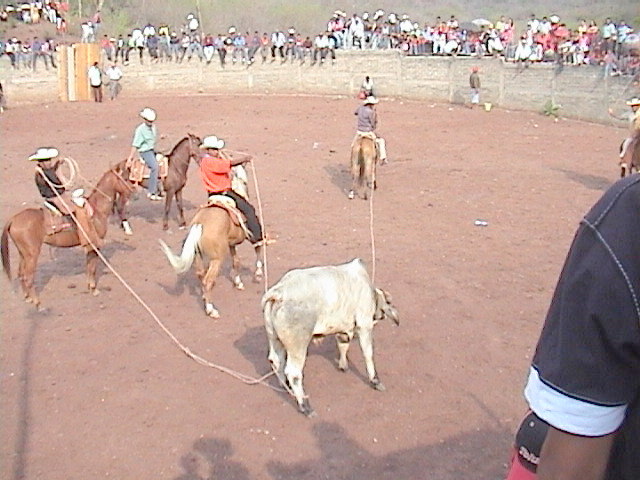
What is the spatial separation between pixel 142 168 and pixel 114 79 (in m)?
20.4

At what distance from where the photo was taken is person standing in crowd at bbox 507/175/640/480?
145 centimetres

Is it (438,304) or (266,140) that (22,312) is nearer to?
(438,304)

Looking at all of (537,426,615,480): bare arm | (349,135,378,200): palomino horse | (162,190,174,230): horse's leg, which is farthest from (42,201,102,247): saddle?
(537,426,615,480): bare arm

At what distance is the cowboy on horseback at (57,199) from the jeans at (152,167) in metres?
3.11

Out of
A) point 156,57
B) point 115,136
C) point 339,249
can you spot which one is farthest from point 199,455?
point 156,57

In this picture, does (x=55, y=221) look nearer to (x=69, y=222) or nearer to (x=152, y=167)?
(x=69, y=222)

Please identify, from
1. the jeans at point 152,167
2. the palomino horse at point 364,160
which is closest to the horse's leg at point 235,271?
the jeans at point 152,167

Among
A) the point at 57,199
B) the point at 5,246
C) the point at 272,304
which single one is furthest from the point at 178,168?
the point at 272,304

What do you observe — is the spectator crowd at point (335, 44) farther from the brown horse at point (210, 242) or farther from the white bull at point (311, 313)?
the white bull at point (311, 313)

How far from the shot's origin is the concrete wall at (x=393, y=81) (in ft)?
84.9

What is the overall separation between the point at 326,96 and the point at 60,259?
74.8 ft

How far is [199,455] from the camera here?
636cm

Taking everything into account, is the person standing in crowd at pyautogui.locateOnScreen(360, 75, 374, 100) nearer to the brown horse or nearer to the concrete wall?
the concrete wall

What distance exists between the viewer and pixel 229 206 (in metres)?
10.1
